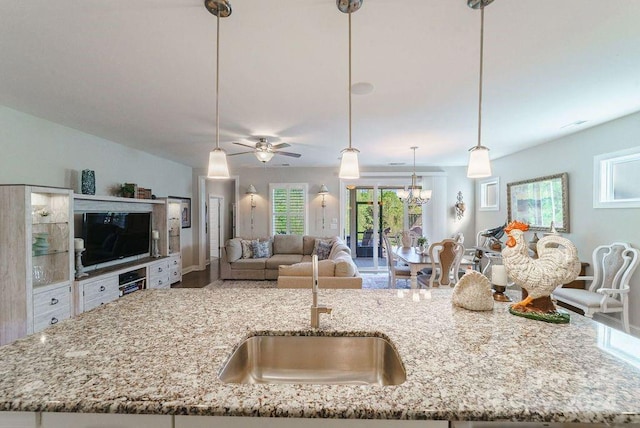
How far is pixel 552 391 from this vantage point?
0.77 metres

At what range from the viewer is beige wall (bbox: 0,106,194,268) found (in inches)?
113

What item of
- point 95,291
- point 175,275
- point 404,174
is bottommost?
point 175,275

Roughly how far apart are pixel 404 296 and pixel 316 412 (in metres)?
1.11

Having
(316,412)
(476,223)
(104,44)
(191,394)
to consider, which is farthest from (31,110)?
(476,223)

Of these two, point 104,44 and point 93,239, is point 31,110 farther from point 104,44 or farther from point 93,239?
point 104,44

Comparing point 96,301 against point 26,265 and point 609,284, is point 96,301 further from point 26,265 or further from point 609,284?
point 609,284

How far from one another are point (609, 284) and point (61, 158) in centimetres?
694

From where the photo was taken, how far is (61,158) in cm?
342

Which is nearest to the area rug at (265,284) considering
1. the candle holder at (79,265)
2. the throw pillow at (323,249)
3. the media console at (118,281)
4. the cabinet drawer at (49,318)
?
the media console at (118,281)

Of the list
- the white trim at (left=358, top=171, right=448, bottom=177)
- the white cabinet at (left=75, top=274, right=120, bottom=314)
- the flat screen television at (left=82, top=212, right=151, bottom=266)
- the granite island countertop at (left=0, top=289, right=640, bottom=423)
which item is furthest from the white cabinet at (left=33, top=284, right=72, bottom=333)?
the white trim at (left=358, top=171, right=448, bottom=177)

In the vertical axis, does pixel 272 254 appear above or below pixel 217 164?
below

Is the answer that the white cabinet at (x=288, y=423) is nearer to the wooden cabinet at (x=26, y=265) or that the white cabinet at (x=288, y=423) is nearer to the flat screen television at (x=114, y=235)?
the wooden cabinet at (x=26, y=265)

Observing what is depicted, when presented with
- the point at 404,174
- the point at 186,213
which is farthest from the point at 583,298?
the point at 186,213

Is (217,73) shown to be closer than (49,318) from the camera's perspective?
Yes
